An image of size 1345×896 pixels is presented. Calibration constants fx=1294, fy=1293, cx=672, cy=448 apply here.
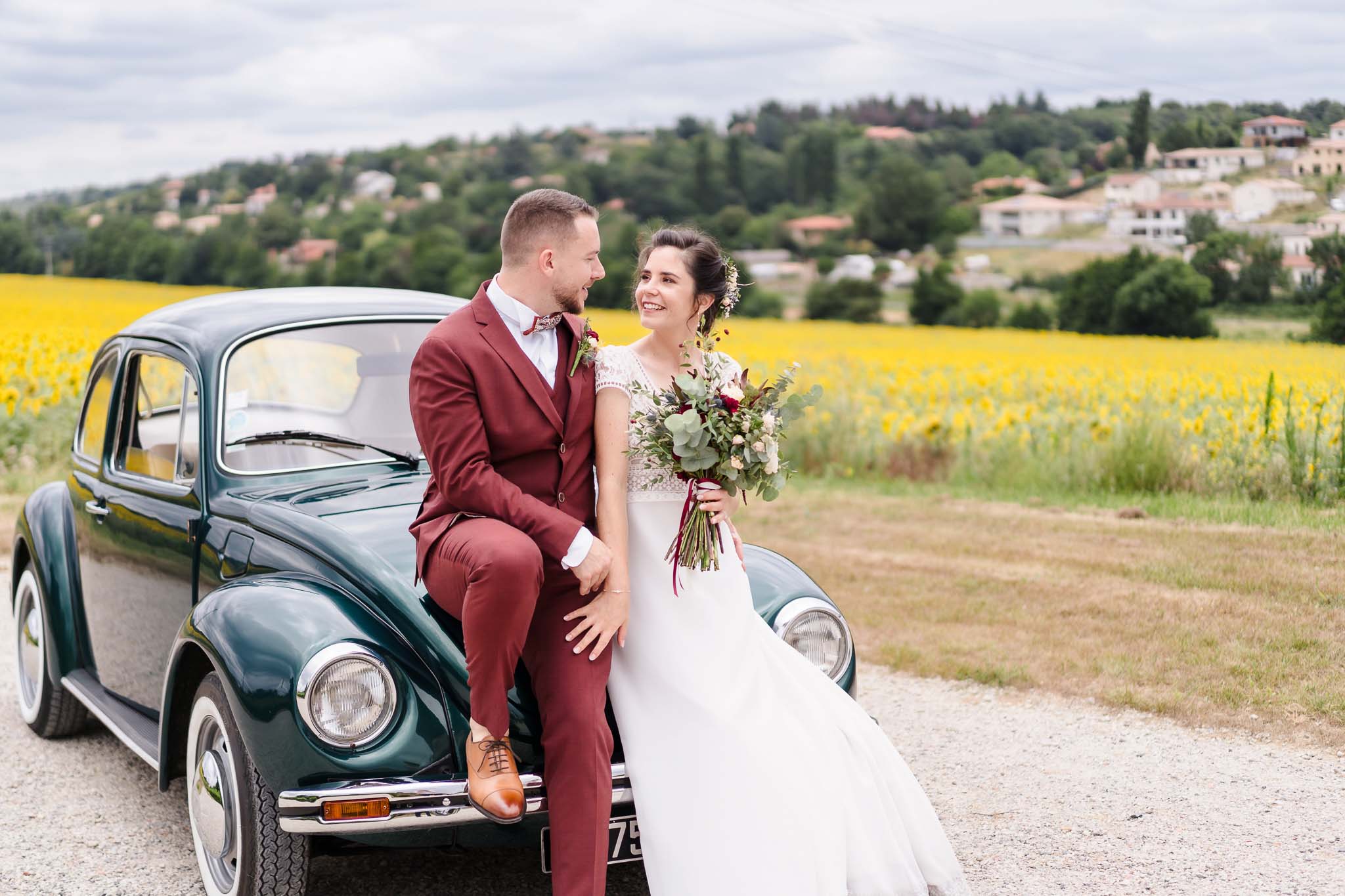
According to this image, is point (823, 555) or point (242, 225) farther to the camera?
point (242, 225)

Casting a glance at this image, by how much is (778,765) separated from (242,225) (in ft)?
132

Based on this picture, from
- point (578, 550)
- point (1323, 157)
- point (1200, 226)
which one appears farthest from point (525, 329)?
point (1200, 226)

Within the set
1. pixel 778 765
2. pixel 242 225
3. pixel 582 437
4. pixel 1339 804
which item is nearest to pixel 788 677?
pixel 778 765

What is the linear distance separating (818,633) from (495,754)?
1390mm

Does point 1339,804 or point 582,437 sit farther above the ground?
point 582,437

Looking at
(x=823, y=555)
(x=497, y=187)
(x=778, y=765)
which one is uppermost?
(x=497, y=187)

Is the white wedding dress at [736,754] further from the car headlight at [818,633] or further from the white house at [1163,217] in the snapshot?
the white house at [1163,217]

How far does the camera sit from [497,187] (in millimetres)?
51031

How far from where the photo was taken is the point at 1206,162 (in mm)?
13531

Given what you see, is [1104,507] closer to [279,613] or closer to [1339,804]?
[1339,804]

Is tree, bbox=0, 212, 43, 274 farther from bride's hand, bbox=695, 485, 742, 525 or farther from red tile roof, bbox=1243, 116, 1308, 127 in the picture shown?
bride's hand, bbox=695, 485, 742, 525

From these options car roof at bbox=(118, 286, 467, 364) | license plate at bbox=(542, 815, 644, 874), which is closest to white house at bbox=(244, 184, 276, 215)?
car roof at bbox=(118, 286, 467, 364)

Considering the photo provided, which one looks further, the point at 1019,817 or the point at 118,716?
the point at 118,716

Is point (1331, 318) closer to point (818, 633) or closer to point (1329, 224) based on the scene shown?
point (1329, 224)
